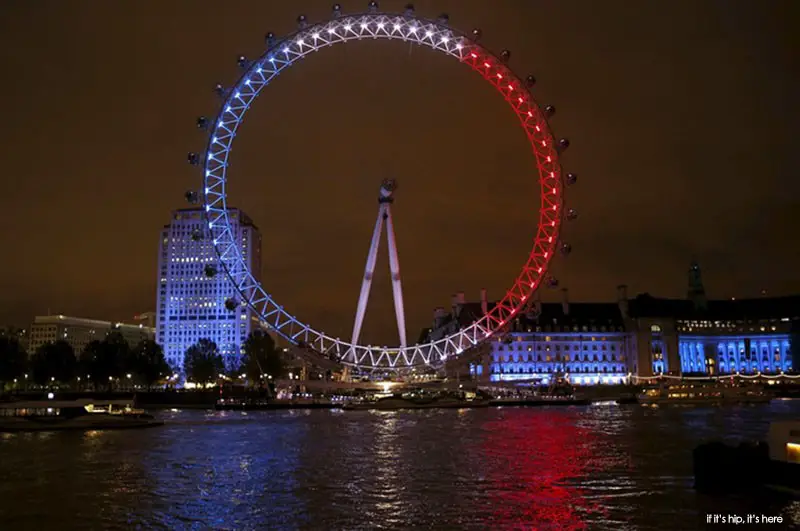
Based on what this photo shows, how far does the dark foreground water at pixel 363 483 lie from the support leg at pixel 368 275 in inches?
1079

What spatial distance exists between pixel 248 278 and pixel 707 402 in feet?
218

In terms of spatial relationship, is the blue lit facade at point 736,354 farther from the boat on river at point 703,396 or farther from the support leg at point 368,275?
the support leg at point 368,275

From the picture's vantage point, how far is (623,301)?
15962 centimetres

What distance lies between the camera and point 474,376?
14625cm

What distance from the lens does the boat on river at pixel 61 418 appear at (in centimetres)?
5734

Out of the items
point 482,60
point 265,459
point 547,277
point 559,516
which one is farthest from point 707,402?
point 559,516

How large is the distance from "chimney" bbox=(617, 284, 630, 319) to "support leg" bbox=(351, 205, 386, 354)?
95894 millimetres

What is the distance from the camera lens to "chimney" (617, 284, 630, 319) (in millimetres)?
159375

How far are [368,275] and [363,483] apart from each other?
47983 mm

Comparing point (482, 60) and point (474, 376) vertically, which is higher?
point (482, 60)

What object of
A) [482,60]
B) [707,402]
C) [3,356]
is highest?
[482,60]

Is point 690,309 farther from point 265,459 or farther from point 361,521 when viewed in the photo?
point 361,521

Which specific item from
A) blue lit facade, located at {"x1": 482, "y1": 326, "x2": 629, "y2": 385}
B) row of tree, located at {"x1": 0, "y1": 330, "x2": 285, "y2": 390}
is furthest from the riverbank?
blue lit facade, located at {"x1": 482, "y1": 326, "x2": 629, "y2": 385}

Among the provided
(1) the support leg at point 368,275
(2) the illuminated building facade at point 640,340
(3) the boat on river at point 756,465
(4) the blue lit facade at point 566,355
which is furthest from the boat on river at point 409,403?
(3) the boat on river at point 756,465
